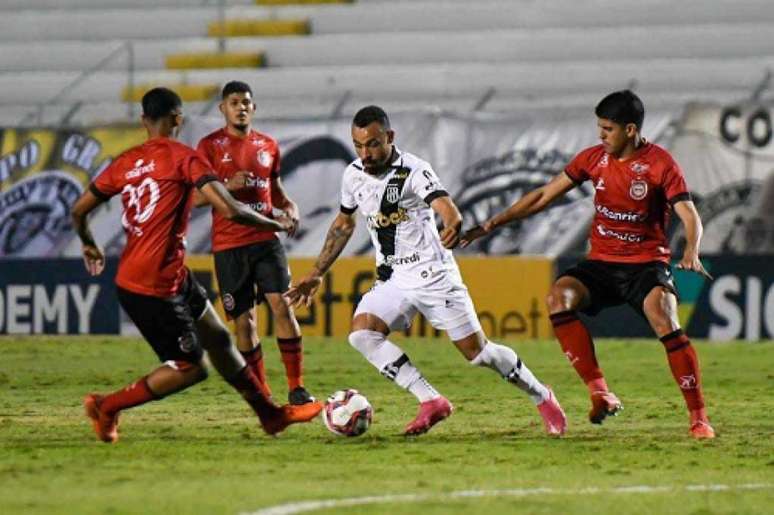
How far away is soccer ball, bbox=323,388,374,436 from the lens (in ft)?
33.0

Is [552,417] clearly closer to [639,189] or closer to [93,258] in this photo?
[639,189]

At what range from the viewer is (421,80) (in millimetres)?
25500

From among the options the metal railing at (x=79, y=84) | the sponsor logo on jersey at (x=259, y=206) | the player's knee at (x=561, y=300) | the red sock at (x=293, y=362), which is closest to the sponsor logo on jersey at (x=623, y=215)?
the player's knee at (x=561, y=300)

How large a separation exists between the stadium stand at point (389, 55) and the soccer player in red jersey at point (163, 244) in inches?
532

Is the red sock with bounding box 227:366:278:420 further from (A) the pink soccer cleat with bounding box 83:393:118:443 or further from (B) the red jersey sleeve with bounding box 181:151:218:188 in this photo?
(B) the red jersey sleeve with bounding box 181:151:218:188

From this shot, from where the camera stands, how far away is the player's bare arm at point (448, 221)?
382 inches

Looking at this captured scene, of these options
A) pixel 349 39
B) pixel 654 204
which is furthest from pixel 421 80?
pixel 654 204

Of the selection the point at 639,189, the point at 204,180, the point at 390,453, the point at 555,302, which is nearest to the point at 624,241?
the point at 639,189

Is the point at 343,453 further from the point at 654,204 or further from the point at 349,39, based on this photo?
the point at 349,39

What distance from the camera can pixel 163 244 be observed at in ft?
31.1

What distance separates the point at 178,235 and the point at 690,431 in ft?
10.2

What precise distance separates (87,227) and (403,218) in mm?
1776

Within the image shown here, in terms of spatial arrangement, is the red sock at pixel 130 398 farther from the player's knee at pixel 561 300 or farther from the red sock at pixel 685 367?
the red sock at pixel 685 367

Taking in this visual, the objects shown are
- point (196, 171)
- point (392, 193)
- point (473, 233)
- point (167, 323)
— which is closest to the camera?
point (196, 171)
